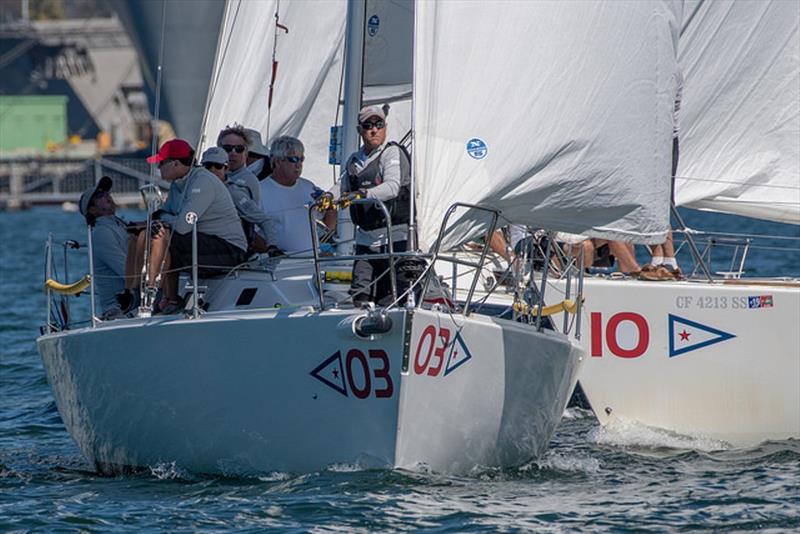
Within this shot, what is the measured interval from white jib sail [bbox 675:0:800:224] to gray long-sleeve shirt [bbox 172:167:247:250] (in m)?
4.03

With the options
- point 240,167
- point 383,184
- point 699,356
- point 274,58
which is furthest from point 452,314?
point 274,58

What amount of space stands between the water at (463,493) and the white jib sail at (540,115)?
1.30 meters

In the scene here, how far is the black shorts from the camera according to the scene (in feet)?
27.4

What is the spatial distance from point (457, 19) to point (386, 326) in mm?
1578

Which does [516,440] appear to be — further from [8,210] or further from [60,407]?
[8,210]

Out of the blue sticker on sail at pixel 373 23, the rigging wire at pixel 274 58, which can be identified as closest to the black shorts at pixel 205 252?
the blue sticker on sail at pixel 373 23

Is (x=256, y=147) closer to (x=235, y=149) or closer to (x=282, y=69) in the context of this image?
(x=235, y=149)

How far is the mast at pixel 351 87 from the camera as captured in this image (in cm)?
887

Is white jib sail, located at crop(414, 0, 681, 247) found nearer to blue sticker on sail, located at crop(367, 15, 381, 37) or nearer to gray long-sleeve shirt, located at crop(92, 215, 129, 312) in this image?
blue sticker on sail, located at crop(367, 15, 381, 37)

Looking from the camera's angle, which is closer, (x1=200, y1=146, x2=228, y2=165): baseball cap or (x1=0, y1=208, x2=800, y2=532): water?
(x1=0, y1=208, x2=800, y2=532): water

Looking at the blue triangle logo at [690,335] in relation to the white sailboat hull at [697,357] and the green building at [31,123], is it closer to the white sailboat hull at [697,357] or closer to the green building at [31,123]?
the white sailboat hull at [697,357]

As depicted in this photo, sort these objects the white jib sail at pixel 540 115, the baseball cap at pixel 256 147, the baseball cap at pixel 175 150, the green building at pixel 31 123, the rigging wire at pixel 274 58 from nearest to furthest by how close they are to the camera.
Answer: the white jib sail at pixel 540 115
the baseball cap at pixel 175 150
the baseball cap at pixel 256 147
the rigging wire at pixel 274 58
the green building at pixel 31 123

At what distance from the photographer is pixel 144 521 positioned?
23.6ft

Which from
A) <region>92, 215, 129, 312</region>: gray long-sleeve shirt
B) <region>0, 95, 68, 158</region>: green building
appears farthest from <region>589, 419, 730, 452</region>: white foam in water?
<region>0, 95, 68, 158</region>: green building
